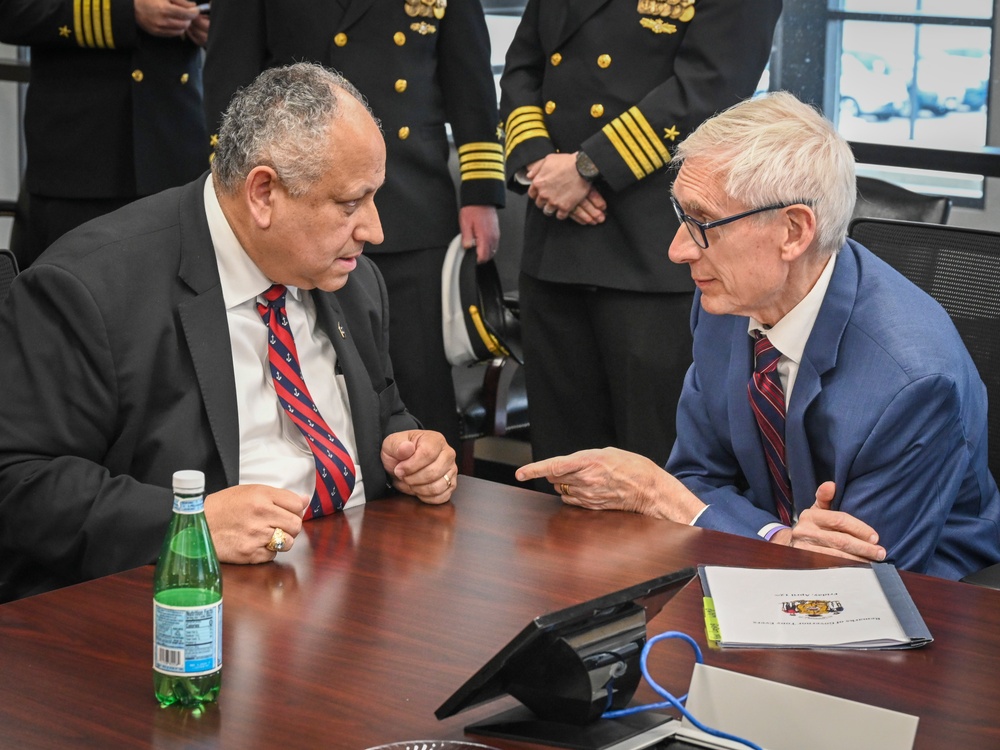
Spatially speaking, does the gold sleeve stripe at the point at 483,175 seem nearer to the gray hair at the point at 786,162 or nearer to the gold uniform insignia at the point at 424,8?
the gold uniform insignia at the point at 424,8

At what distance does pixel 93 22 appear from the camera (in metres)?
3.52

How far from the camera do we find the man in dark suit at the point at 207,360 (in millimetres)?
1892

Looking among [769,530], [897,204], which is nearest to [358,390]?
[769,530]

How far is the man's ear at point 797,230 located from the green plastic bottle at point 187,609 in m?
1.24

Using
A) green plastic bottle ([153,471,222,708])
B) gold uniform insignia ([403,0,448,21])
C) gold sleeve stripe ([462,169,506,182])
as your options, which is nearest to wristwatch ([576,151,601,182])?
gold sleeve stripe ([462,169,506,182])

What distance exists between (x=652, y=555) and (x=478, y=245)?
1.83 meters

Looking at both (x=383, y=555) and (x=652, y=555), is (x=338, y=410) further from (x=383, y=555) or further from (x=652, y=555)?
(x=652, y=555)

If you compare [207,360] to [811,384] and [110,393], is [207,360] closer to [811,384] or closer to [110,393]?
[110,393]

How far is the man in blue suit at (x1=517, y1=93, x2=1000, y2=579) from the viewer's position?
6.91 feet

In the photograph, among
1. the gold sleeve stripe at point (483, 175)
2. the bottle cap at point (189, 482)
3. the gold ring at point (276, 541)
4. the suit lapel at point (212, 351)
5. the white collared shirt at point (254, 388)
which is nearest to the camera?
the bottle cap at point (189, 482)

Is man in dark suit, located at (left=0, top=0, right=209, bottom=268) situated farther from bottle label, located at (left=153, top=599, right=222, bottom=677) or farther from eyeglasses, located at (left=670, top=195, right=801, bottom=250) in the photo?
bottle label, located at (left=153, top=599, right=222, bottom=677)

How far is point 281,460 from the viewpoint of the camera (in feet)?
7.17

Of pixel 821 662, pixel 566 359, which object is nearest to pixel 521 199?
pixel 566 359

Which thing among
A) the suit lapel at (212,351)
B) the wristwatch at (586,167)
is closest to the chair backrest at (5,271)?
the suit lapel at (212,351)
